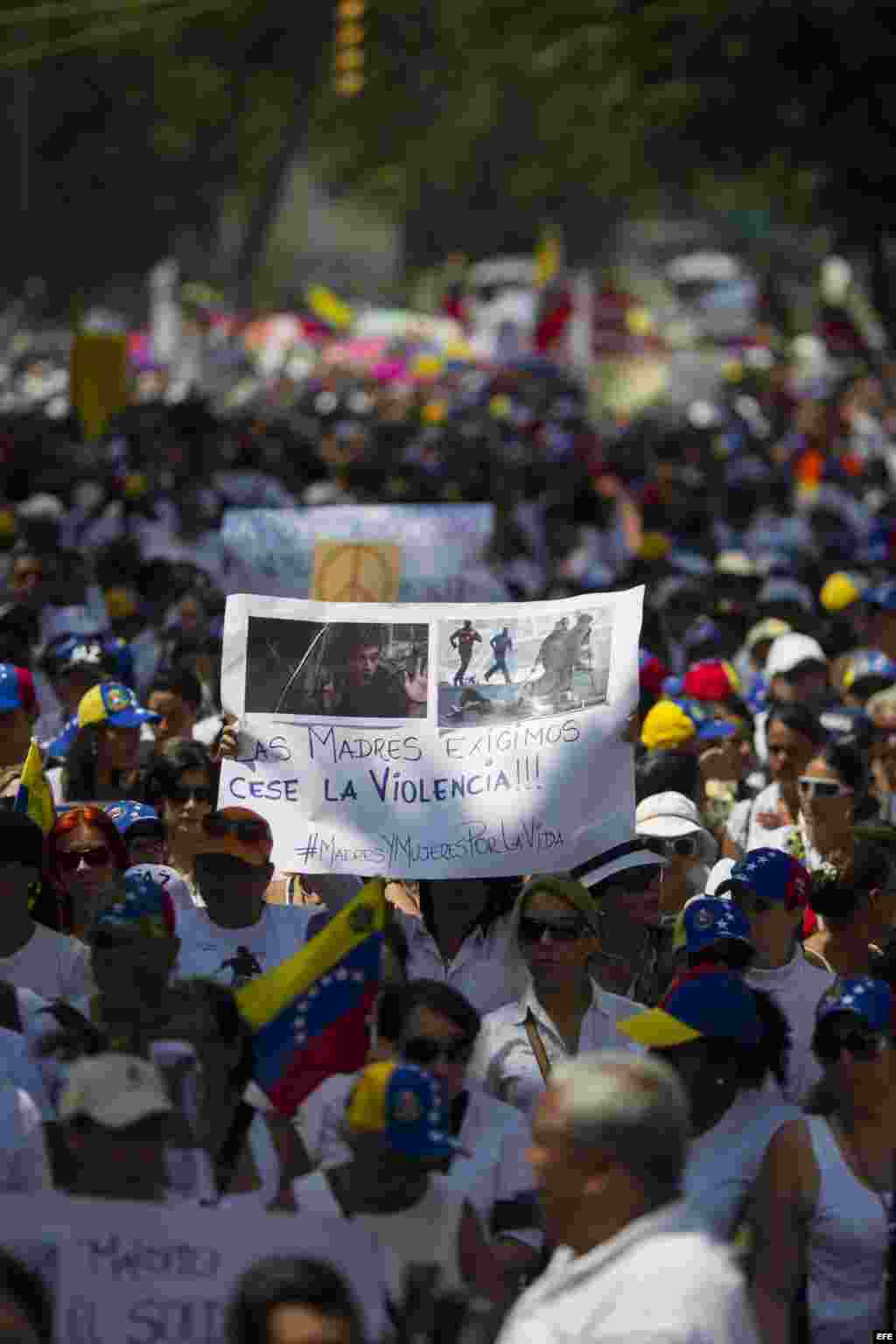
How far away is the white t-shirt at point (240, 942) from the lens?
5.93 meters

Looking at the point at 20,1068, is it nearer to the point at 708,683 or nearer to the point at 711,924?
the point at 711,924

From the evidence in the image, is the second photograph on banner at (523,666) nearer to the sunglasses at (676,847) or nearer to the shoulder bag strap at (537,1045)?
the sunglasses at (676,847)

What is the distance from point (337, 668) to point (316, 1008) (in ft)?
6.40

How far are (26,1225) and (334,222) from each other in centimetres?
10318

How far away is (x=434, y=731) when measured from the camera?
6742 millimetres

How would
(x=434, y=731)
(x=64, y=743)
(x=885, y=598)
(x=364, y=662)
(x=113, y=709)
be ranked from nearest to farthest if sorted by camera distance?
1. (x=434, y=731)
2. (x=364, y=662)
3. (x=113, y=709)
4. (x=64, y=743)
5. (x=885, y=598)

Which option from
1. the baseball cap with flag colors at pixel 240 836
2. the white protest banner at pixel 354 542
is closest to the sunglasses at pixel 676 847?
the baseball cap with flag colors at pixel 240 836

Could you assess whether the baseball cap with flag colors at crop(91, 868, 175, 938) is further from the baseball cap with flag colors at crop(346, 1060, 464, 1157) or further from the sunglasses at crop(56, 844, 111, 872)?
the sunglasses at crop(56, 844, 111, 872)

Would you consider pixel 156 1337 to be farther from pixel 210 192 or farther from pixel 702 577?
pixel 210 192

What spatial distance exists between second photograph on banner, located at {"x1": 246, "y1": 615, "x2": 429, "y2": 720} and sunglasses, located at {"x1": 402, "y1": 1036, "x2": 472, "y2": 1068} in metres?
1.83

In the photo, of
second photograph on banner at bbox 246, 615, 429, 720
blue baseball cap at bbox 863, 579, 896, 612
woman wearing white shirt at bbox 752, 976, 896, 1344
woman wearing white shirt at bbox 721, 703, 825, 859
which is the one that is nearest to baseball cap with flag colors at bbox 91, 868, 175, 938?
woman wearing white shirt at bbox 752, 976, 896, 1344

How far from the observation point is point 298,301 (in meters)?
74.4

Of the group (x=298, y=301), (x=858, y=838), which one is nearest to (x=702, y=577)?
(x=858, y=838)

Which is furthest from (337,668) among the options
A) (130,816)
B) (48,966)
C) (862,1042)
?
(862,1042)
